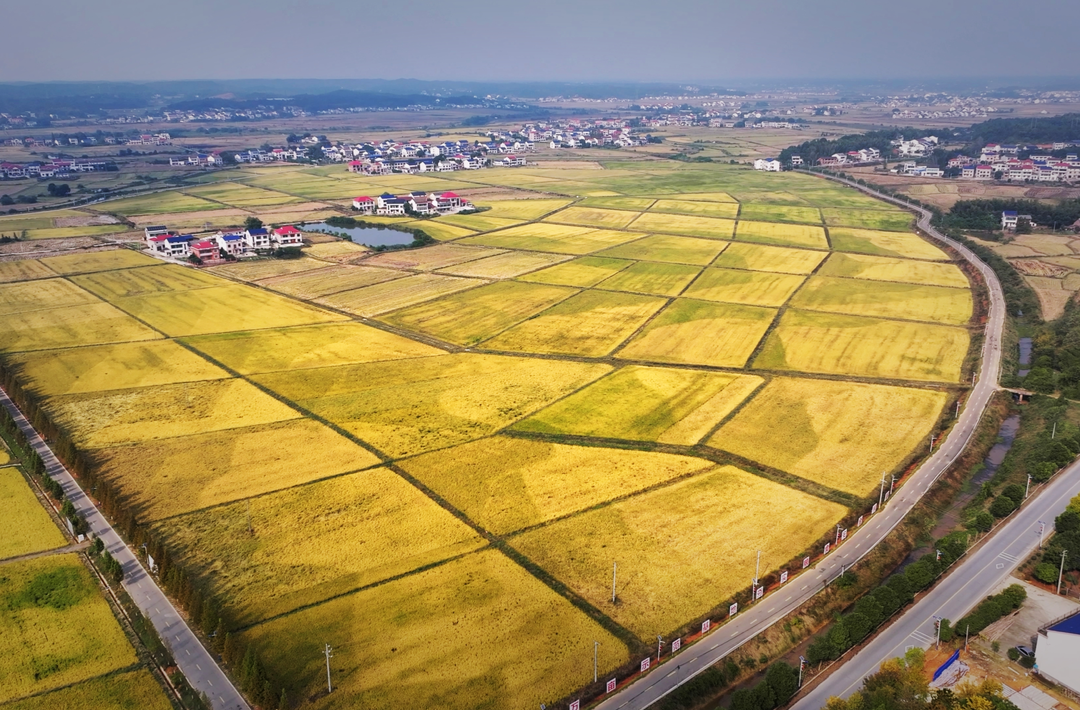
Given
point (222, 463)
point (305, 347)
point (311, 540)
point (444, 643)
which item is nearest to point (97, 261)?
point (305, 347)

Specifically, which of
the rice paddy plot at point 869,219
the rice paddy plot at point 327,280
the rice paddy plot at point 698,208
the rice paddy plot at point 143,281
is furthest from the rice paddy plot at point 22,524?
the rice paddy plot at point 869,219

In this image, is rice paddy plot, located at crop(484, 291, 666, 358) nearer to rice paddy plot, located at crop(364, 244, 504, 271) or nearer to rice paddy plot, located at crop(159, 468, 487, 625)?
rice paddy plot, located at crop(364, 244, 504, 271)

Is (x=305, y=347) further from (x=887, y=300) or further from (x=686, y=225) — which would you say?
(x=686, y=225)

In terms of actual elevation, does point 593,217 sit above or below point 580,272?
above

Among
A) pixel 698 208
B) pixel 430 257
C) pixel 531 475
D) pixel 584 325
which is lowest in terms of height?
pixel 531 475

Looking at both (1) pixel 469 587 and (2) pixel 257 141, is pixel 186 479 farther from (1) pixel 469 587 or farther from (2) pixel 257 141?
(2) pixel 257 141

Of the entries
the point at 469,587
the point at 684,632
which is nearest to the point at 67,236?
the point at 469,587
